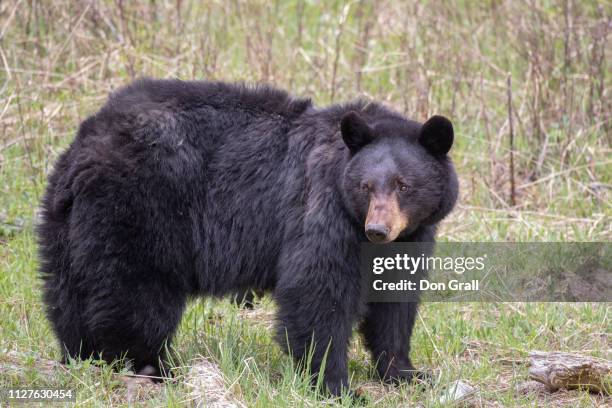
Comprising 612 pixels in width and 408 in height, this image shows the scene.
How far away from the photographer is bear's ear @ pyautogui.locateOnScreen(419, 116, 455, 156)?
497 cm

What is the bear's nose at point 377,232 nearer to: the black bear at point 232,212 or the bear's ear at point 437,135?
the black bear at point 232,212

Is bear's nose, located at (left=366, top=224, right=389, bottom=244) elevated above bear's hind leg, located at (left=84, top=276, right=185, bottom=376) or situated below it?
above

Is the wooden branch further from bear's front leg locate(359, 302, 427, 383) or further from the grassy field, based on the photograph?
bear's front leg locate(359, 302, 427, 383)

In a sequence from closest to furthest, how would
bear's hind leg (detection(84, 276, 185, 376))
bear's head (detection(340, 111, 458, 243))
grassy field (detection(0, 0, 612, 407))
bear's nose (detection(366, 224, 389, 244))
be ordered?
bear's nose (detection(366, 224, 389, 244)) < bear's head (detection(340, 111, 458, 243)) < bear's hind leg (detection(84, 276, 185, 376)) < grassy field (detection(0, 0, 612, 407))

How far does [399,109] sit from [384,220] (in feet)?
14.9

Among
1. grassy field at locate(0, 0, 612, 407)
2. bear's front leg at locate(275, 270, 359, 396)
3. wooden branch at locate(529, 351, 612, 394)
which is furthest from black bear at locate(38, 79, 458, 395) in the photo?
wooden branch at locate(529, 351, 612, 394)

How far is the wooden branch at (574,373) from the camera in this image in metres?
5.03

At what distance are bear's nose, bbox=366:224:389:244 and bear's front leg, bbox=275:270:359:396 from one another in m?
0.39

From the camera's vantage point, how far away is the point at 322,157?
524 cm

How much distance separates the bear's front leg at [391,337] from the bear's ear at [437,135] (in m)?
0.93

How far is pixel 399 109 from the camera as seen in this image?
30.0 feet

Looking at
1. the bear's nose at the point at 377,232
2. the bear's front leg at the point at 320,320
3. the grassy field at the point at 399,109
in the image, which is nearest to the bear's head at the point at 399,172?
the bear's nose at the point at 377,232

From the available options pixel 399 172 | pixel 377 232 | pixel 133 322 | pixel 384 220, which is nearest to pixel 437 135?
pixel 399 172

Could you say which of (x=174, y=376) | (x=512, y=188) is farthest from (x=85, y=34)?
(x=174, y=376)
